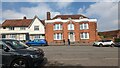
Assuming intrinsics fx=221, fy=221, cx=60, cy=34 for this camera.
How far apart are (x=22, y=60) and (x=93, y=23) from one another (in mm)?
44393

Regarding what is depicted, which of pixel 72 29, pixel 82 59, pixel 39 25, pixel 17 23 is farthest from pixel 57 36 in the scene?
pixel 82 59

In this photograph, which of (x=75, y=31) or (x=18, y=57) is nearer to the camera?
(x=18, y=57)

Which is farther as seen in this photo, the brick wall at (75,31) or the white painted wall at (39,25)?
the white painted wall at (39,25)

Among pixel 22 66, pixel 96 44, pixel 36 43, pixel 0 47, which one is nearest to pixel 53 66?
pixel 22 66

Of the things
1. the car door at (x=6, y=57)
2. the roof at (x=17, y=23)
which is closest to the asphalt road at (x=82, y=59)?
the car door at (x=6, y=57)

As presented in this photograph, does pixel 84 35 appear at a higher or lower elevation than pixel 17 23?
lower

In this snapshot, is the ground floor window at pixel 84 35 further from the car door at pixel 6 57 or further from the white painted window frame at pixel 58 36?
the car door at pixel 6 57

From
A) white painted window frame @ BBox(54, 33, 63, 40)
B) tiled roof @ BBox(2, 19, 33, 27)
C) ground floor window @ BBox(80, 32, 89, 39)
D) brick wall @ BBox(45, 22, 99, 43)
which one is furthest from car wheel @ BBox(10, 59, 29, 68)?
tiled roof @ BBox(2, 19, 33, 27)

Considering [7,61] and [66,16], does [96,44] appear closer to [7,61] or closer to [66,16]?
[66,16]

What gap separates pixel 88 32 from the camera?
54.3 metres

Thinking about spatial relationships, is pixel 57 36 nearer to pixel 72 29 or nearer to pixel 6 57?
pixel 72 29

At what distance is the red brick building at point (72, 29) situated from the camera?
54.0 metres

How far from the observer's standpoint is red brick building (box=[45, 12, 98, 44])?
54.0m

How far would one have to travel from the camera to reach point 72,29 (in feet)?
179
